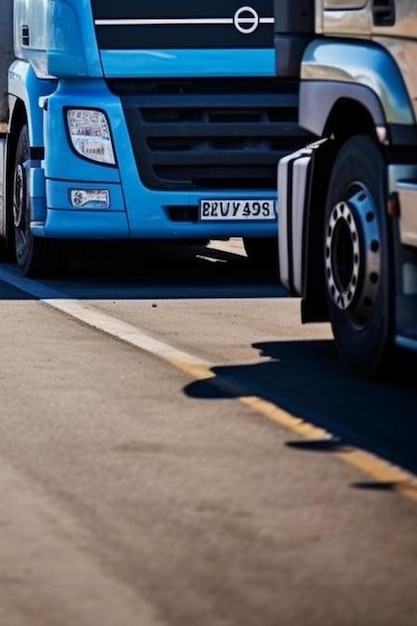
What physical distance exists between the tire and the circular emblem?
5.57ft

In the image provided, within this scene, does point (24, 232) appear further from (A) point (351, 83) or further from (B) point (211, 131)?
(A) point (351, 83)

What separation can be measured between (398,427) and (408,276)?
1.17 meters

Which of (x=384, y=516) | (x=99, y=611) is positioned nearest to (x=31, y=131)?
(x=384, y=516)

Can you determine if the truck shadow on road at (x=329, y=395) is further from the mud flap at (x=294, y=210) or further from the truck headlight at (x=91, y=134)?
the truck headlight at (x=91, y=134)

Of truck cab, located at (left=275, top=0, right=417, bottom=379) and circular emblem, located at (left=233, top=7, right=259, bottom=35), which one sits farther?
circular emblem, located at (left=233, top=7, right=259, bottom=35)

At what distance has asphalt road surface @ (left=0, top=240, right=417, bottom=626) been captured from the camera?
5.87 metres

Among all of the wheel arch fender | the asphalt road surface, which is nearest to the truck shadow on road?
the asphalt road surface

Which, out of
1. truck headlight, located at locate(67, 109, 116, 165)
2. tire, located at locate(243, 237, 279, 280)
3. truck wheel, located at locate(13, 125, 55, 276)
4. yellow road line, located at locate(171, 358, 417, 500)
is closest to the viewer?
Answer: yellow road line, located at locate(171, 358, 417, 500)

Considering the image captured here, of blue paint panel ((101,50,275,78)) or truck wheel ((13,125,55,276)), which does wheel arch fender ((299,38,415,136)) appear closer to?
blue paint panel ((101,50,275,78))

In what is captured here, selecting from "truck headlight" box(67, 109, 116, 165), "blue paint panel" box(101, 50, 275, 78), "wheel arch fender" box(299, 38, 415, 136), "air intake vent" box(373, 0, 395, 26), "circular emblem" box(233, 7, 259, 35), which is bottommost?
"truck headlight" box(67, 109, 116, 165)

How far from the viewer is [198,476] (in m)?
7.56

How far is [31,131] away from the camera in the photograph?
1526 cm

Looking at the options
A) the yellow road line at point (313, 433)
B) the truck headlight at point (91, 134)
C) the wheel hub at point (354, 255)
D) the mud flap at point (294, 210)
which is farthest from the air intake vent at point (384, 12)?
the truck headlight at point (91, 134)

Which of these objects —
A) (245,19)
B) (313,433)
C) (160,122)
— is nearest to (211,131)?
(160,122)
